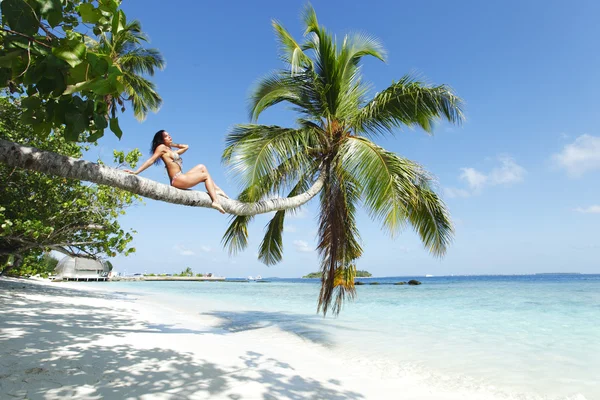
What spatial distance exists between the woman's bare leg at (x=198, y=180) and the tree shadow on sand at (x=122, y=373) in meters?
1.78

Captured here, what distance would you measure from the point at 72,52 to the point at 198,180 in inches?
83.2

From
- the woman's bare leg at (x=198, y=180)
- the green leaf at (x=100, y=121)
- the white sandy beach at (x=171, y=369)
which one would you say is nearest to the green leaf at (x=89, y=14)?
the green leaf at (x=100, y=121)

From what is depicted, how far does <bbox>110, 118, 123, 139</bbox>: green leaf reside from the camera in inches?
84.1

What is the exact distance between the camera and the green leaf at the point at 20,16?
5.82 ft

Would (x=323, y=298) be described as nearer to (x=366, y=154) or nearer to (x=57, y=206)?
(x=366, y=154)

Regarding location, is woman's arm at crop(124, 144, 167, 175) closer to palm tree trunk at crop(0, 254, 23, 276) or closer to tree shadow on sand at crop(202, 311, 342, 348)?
tree shadow on sand at crop(202, 311, 342, 348)

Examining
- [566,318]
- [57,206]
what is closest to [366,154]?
[57,206]

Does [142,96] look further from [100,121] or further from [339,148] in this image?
[100,121]

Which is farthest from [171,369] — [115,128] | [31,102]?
[31,102]

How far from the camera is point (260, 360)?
4.85 m

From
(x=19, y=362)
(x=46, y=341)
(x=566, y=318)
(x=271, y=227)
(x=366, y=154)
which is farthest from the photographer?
(x=566, y=318)

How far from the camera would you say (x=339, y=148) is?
6.27m

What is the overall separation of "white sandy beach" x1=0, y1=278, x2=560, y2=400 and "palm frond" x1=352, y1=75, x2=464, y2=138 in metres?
4.38

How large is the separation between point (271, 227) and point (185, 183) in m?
4.86
